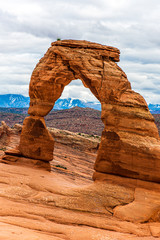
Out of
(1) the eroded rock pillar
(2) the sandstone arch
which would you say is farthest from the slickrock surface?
(1) the eroded rock pillar

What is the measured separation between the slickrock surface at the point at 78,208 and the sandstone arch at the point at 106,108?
0.98 m

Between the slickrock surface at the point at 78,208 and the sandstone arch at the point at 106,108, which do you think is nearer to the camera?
the slickrock surface at the point at 78,208

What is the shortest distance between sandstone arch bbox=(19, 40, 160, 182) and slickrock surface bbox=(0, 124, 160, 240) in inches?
38.5

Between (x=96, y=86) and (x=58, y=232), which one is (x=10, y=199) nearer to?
(x=58, y=232)

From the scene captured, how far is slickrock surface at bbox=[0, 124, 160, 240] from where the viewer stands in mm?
10266

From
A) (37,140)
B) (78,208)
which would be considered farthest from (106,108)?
(37,140)

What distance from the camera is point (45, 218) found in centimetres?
1141

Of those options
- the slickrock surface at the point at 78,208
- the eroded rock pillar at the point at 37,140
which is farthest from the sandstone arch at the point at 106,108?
the slickrock surface at the point at 78,208

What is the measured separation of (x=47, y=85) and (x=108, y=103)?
501cm

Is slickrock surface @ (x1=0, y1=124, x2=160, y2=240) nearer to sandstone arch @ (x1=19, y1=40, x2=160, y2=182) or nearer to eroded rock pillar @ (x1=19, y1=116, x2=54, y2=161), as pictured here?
sandstone arch @ (x1=19, y1=40, x2=160, y2=182)

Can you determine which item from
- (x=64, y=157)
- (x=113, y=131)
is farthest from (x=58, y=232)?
(x=64, y=157)

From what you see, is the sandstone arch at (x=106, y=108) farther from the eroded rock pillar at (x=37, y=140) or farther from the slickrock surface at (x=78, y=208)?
the slickrock surface at (x=78, y=208)

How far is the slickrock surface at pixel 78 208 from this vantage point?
10.3 m

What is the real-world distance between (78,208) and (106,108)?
596 centimetres
